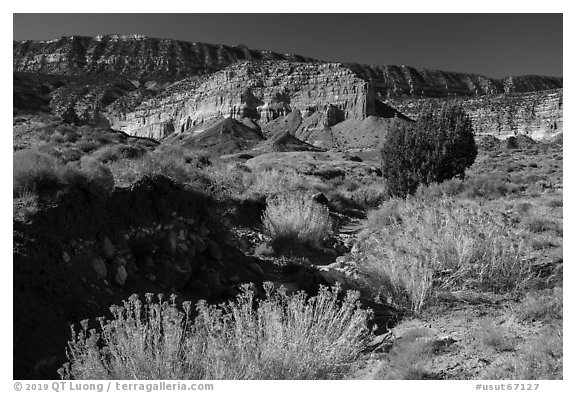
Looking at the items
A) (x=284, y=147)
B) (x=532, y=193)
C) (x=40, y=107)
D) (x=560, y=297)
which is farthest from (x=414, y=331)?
(x=40, y=107)

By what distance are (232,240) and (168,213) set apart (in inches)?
56.9

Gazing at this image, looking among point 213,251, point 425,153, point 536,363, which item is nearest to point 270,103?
point 425,153

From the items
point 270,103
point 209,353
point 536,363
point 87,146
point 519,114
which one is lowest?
point 536,363

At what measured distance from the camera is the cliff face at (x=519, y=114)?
95.4 metres

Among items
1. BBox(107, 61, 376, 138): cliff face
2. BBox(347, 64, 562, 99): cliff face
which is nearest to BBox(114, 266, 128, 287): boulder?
BBox(107, 61, 376, 138): cliff face

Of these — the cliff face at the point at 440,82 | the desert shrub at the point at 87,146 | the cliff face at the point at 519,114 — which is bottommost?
the desert shrub at the point at 87,146

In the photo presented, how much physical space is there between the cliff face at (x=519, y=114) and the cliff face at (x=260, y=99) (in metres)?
17.8

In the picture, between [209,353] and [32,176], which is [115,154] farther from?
[209,353]

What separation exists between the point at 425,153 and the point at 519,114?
95353mm

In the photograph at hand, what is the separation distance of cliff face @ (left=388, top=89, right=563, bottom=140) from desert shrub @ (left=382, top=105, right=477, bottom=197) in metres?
79.8

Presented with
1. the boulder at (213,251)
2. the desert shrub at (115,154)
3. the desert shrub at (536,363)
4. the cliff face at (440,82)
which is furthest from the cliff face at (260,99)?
the desert shrub at (536,363)

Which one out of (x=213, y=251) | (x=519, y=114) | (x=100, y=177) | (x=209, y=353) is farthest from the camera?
(x=519, y=114)

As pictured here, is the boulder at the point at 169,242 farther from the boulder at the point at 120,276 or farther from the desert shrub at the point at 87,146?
the desert shrub at the point at 87,146

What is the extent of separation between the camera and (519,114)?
100750mm
